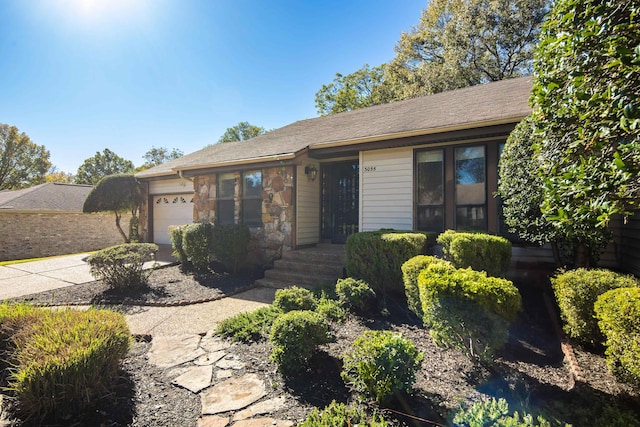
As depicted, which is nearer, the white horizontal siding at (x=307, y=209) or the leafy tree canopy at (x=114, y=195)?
the white horizontal siding at (x=307, y=209)

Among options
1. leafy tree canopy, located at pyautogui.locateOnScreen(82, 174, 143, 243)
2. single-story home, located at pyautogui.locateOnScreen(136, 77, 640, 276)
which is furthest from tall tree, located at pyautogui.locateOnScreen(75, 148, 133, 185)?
single-story home, located at pyautogui.locateOnScreen(136, 77, 640, 276)

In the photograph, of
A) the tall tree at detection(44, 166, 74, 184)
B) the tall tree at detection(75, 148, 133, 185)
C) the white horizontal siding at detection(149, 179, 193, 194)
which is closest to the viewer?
the white horizontal siding at detection(149, 179, 193, 194)

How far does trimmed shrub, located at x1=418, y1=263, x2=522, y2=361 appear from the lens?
232 centimetres

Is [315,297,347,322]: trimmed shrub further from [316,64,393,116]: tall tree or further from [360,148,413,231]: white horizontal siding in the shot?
[316,64,393,116]: tall tree

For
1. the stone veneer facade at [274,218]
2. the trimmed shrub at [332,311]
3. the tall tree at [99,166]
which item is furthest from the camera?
the tall tree at [99,166]

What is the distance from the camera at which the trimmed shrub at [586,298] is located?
2975mm

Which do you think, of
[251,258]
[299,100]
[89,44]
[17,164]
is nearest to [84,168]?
[17,164]

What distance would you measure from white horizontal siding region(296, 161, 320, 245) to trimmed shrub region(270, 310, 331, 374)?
452 centimetres

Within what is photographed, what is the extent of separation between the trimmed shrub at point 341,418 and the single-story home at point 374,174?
474 centimetres

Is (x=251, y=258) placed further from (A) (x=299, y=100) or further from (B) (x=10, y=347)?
(A) (x=299, y=100)

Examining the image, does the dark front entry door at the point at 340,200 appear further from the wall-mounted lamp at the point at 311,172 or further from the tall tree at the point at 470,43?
the tall tree at the point at 470,43

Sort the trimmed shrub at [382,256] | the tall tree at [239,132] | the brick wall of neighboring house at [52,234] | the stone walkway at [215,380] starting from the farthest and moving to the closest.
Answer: the tall tree at [239,132]
the brick wall of neighboring house at [52,234]
the trimmed shrub at [382,256]
the stone walkway at [215,380]

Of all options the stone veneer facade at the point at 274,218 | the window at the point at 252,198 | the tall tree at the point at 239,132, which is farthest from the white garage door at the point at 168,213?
the tall tree at the point at 239,132

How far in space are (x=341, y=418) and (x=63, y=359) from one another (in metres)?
2.06
